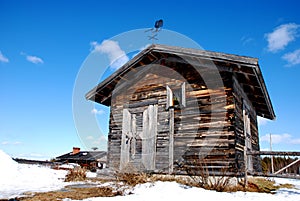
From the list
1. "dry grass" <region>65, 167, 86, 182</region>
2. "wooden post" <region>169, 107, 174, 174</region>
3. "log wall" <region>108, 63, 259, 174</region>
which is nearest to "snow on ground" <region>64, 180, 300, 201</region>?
"log wall" <region>108, 63, 259, 174</region>

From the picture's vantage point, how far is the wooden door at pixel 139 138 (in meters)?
9.62

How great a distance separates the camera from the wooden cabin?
8.20 meters

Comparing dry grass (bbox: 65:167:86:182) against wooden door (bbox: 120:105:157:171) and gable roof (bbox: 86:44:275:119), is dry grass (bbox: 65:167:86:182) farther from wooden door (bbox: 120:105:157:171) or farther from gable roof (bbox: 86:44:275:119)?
gable roof (bbox: 86:44:275:119)

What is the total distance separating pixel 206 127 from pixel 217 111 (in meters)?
0.68

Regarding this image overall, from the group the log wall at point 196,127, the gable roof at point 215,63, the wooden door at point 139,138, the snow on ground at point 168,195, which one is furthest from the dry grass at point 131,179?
the gable roof at point 215,63

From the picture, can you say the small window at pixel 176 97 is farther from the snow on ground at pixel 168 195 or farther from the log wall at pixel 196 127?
the snow on ground at pixel 168 195

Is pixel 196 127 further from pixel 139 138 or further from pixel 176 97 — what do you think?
pixel 139 138

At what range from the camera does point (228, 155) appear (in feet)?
25.9

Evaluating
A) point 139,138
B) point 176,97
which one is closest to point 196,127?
point 176,97

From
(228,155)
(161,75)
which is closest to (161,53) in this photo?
(161,75)

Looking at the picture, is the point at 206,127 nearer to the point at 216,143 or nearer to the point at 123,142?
the point at 216,143

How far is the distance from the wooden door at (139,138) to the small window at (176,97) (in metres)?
0.72

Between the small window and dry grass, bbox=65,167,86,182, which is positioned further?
dry grass, bbox=65,167,86,182

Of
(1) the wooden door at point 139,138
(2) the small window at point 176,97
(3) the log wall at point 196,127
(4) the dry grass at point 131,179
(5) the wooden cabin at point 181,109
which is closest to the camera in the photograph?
(4) the dry grass at point 131,179
